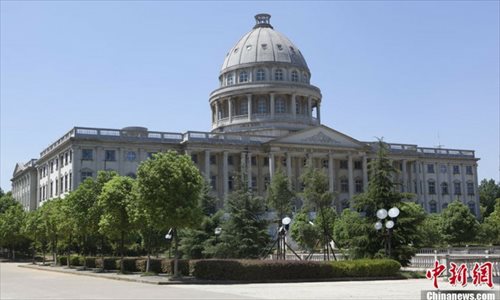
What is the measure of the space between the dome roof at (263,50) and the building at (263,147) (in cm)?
17

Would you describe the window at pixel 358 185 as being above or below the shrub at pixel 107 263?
above

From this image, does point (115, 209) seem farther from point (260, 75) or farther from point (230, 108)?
point (260, 75)

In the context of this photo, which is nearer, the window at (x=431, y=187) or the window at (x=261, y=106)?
the window at (x=261, y=106)

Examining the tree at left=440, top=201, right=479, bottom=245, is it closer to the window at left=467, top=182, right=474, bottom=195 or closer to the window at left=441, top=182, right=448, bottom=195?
the window at left=441, top=182, right=448, bottom=195

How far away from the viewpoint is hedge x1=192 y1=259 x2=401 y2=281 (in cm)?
3191

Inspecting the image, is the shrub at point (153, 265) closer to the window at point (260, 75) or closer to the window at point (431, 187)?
the window at point (260, 75)

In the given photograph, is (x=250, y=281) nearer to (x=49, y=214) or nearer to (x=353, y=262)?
Answer: (x=353, y=262)

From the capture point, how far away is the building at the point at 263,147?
79875 millimetres

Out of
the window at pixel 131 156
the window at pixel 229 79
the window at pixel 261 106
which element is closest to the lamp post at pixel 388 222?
the window at pixel 131 156

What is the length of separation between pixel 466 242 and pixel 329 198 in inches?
1235

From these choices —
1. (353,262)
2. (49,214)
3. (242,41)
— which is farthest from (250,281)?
(242,41)

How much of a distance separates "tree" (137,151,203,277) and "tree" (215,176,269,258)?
6618 millimetres

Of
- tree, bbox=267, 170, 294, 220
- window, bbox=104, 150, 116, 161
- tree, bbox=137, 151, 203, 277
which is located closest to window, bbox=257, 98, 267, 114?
window, bbox=104, 150, 116, 161

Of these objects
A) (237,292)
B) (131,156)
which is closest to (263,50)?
(131,156)
